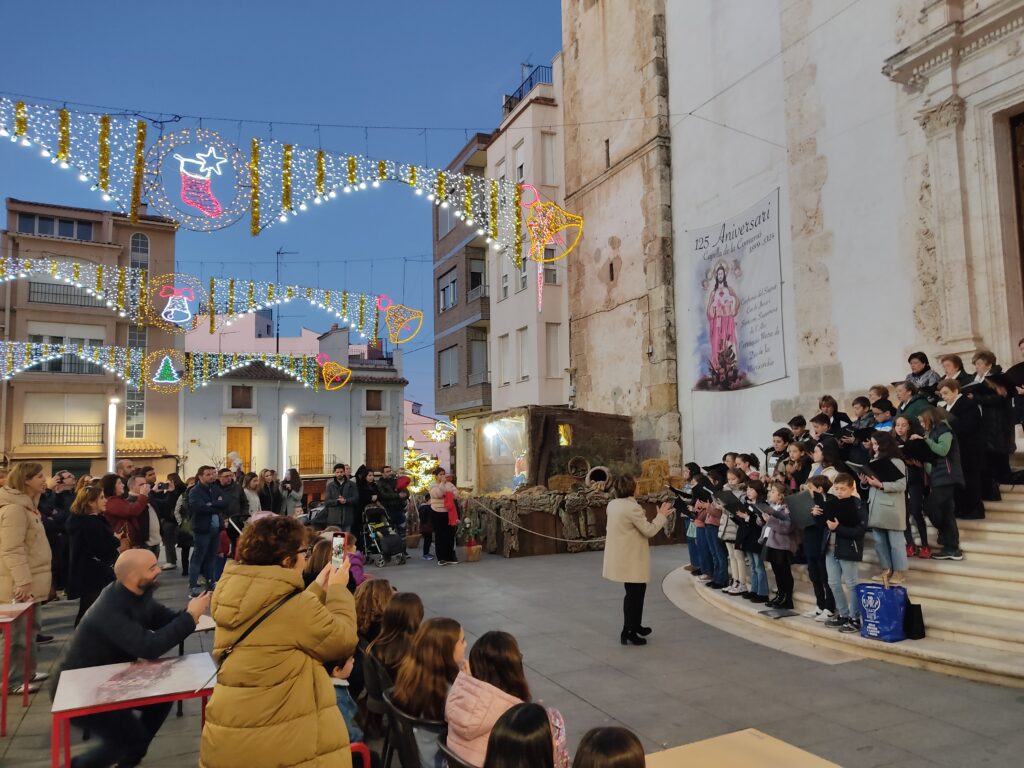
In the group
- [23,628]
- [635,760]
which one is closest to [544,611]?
[23,628]

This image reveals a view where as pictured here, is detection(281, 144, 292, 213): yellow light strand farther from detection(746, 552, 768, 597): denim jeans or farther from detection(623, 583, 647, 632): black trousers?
detection(746, 552, 768, 597): denim jeans

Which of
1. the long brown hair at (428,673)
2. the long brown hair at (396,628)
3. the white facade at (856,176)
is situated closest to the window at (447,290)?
the white facade at (856,176)

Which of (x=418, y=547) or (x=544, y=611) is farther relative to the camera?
(x=418, y=547)

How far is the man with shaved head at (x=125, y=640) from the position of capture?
11.7 feet

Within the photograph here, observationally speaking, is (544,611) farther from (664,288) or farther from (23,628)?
(664,288)

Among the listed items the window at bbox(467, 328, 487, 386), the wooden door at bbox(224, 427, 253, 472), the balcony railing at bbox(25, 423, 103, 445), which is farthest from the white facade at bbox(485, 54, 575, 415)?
the balcony railing at bbox(25, 423, 103, 445)

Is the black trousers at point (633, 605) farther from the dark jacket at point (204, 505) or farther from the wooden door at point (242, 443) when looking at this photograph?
the wooden door at point (242, 443)

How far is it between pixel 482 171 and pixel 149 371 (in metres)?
16.3

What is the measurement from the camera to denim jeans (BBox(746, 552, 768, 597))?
26.1ft

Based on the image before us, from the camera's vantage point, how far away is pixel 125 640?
3660mm

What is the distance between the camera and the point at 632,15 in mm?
18531

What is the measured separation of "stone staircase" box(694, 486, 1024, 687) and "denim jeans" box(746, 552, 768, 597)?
0.69 ft

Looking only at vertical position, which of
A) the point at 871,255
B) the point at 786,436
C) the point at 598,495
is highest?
the point at 871,255

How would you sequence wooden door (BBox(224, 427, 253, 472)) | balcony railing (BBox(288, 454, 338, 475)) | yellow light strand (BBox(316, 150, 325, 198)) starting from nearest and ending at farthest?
yellow light strand (BBox(316, 150, 325, 198)), wooden door (BBox(224, 427, 253, 472)), balcony railing (BBox(288, 454, 338, 475))
